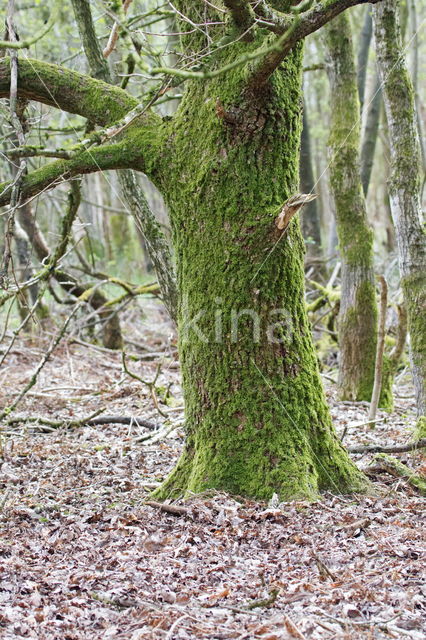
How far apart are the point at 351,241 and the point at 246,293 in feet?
12.8

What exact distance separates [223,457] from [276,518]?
55 centimetres

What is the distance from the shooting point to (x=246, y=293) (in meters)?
4.12

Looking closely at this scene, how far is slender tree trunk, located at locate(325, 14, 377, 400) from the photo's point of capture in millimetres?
7571

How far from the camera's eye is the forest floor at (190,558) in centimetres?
278

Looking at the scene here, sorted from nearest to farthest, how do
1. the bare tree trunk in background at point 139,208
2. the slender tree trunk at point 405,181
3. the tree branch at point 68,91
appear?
the tree branch at point 68,91 < the slender tree trunk at point 405,181 < the bare tree trunk in background at point 139,208

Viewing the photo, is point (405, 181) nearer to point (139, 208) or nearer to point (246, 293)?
point (246, 293)

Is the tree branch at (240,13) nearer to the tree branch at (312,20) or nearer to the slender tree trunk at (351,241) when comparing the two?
the tree branch at (312,20)

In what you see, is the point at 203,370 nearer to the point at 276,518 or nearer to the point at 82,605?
the point at 276,518

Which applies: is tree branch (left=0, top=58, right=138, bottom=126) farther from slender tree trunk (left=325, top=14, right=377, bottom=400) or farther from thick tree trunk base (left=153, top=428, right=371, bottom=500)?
slender tree trunk (left=325, top=14, right=377, bottom=400)

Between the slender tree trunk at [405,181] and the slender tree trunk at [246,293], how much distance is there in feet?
5.32

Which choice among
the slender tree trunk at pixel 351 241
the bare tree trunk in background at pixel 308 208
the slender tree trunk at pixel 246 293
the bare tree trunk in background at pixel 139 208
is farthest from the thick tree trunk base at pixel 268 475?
the bare tree trunk in background at pixel 308 208

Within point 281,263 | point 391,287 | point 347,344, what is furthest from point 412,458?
point 391,287

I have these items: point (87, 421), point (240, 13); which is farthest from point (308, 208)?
point (240, 13)

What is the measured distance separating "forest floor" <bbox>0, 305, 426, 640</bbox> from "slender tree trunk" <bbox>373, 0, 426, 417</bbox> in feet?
3.41
